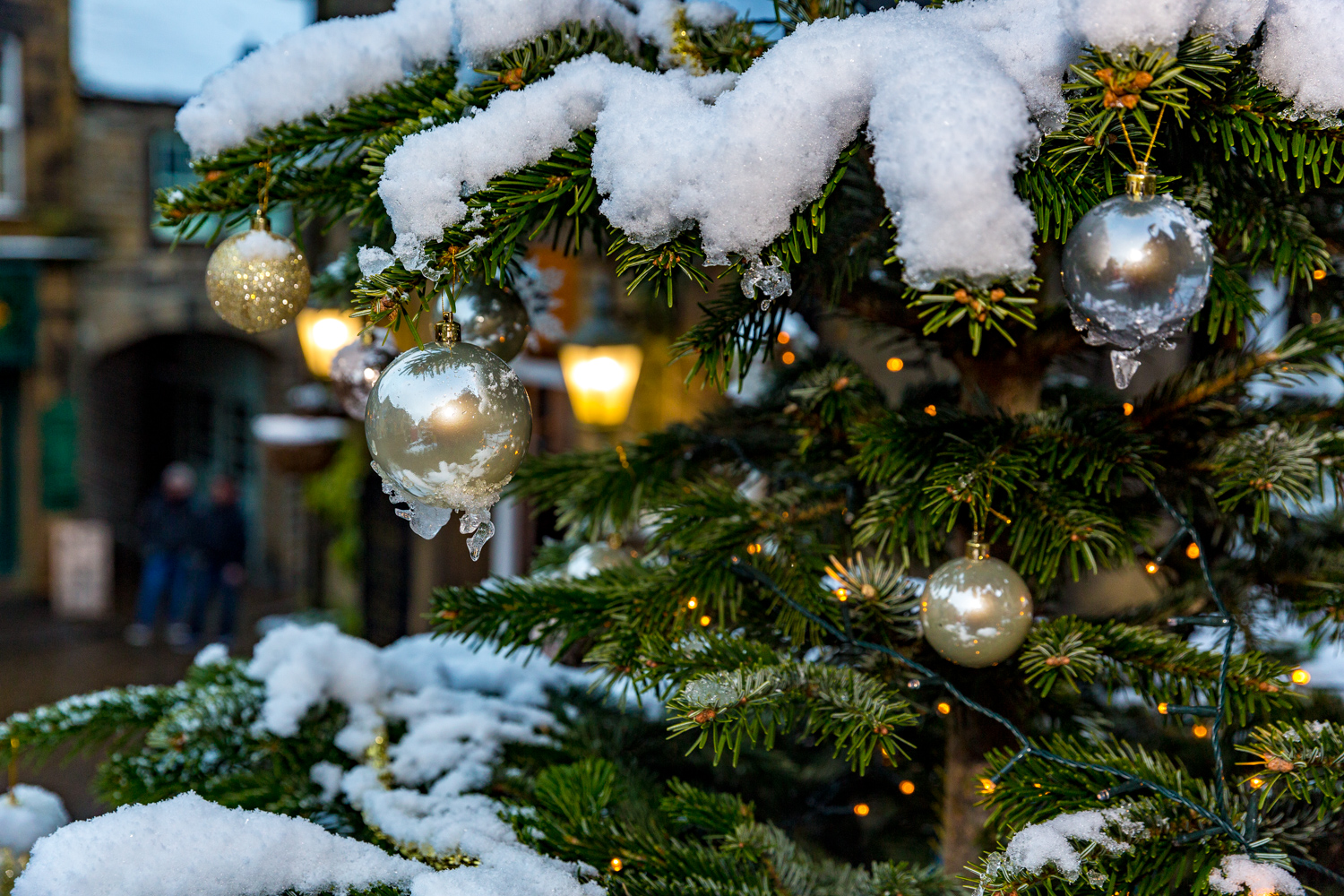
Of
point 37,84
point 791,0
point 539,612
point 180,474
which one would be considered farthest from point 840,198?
point 37,84

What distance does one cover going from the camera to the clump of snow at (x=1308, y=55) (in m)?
0.71

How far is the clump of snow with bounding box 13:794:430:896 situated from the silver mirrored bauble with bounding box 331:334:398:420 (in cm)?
53

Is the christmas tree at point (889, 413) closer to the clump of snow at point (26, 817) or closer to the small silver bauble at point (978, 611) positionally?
the small silver bauble at point (978, 611)

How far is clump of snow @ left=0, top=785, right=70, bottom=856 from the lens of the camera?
119 centimetres

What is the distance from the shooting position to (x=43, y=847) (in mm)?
795

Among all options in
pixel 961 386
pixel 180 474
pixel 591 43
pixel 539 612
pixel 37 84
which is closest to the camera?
pixel 591 43

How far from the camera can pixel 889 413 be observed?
1.05m

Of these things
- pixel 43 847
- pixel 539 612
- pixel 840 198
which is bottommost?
pixel 43 847

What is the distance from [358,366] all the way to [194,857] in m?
0.62

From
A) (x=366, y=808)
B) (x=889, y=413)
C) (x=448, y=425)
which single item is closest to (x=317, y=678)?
(x=366, y=808)

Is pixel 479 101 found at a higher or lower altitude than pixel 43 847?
higher

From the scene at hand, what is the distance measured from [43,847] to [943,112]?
0.83m

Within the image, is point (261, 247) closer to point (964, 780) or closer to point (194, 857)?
point (194, 857)

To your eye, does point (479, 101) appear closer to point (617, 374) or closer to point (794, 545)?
point (794, 545)
